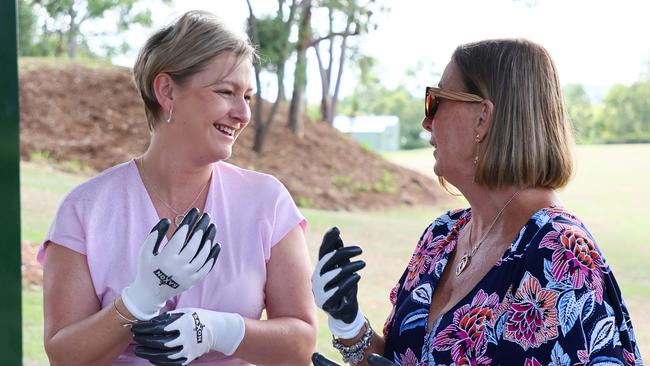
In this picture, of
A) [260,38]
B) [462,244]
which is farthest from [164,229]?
[260,38]

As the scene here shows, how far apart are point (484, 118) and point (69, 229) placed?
38.2 inches

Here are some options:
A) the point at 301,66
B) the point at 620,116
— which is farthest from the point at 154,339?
the point at 301,66

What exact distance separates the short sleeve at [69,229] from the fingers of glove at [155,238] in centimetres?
28

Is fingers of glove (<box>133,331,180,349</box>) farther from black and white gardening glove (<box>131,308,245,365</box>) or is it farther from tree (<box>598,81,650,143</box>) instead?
tree (<box>598,81,650,143</box>)

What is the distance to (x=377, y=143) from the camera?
12.5 m

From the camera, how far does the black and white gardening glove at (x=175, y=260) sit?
1.72 m

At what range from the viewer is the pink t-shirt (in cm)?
197

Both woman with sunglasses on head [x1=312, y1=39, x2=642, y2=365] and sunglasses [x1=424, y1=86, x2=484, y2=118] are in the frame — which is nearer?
woman with sunglasses on head [x1=312, y1=39, x2=642, y2=365]

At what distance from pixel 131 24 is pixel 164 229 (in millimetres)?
11748

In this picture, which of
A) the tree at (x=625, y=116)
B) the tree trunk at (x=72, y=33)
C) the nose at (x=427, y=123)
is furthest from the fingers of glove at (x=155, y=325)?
the tree trunk at (x=72, y=33)

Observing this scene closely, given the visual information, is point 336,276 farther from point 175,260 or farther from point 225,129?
point 225,129

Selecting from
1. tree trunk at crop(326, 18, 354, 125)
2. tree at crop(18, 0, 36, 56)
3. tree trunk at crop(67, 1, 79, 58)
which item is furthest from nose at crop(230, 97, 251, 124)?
tree trunk at crop(67, 1, 79, 58)

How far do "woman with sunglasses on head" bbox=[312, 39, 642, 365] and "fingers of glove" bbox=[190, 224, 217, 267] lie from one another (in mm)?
233

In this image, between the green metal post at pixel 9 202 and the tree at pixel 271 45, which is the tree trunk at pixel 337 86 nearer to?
the tree at pixel 271 45
